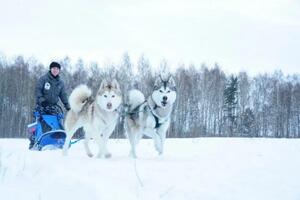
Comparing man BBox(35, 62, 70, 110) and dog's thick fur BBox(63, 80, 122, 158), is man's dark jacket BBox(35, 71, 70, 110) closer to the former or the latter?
man BBox(35, 62, 70, 110)

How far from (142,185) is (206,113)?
3278 centimetres

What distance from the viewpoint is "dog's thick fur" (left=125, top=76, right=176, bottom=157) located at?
5.92 metres

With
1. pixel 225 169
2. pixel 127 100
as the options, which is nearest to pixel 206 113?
pixel 127 100

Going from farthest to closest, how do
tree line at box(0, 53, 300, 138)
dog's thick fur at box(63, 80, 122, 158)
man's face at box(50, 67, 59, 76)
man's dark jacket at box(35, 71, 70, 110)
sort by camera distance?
tree line at box(0, 53, 300, 138) → man's face at box(50, 67, 59, 76) → man's dark jacket at box(35, 71, 70, 110) → dog's thick fur at box(63, 80, 122, 158)

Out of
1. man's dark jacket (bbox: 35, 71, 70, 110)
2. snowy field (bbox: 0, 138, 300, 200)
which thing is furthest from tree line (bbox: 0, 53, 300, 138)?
snowy field (bbox: 0, 138, 300, 200)

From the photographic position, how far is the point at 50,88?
659 cm

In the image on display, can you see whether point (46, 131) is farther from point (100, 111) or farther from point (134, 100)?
point (134, 100)

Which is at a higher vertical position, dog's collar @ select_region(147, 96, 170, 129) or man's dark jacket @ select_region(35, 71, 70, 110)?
man's dark jacket @ select_region(35, 71, 70, 110)

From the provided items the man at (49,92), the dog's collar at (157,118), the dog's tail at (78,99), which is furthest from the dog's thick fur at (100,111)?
the man at (49,92)

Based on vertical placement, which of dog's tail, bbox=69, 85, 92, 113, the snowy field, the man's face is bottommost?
the snowy field

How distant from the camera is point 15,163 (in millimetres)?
3545

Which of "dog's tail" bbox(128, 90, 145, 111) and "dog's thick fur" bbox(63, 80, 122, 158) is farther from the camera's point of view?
"dog's tail" bbox(128, 90, 145, 111)

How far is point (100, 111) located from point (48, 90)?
1.59m

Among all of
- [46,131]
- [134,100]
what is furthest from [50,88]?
[134,100]
